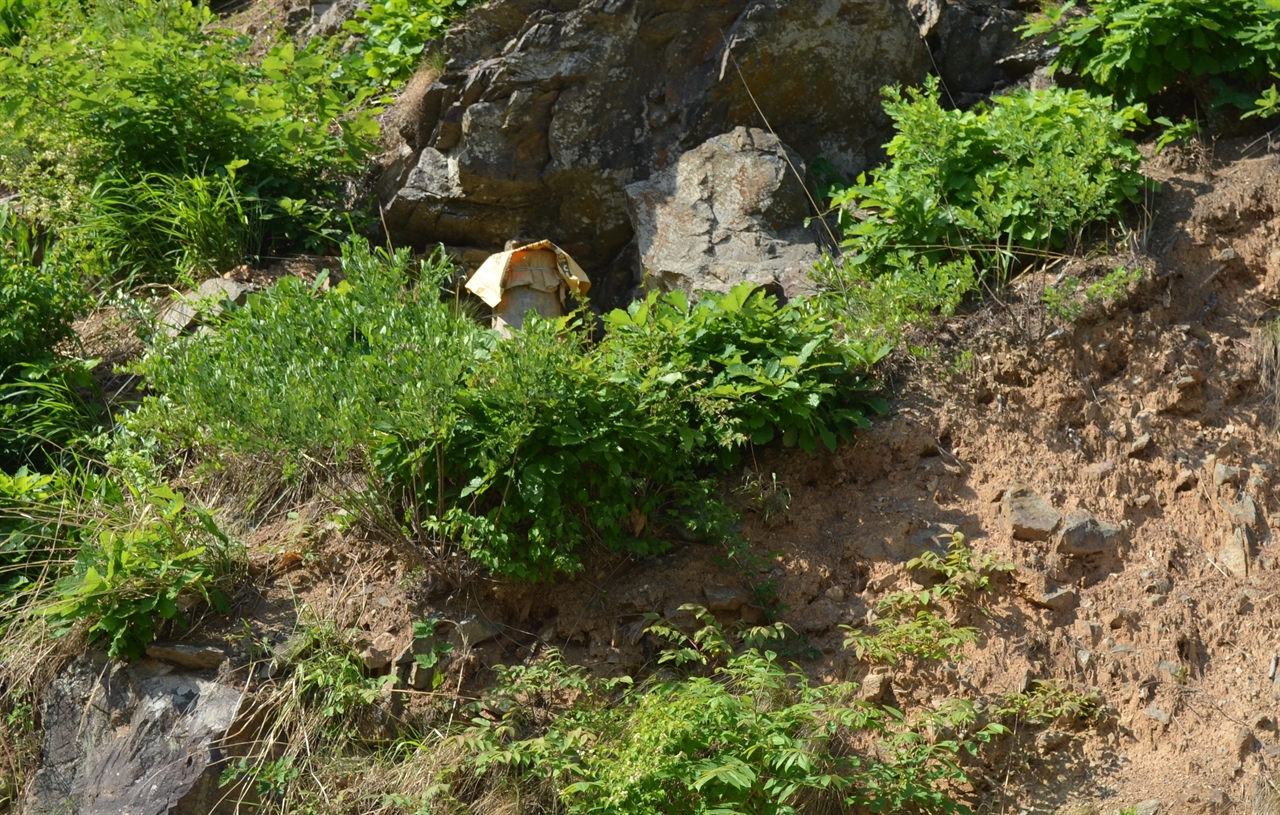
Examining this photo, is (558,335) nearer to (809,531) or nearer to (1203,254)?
(809,531)

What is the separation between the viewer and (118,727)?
429cm

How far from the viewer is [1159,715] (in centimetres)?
410

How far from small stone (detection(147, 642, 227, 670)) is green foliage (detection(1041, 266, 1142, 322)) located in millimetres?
3804

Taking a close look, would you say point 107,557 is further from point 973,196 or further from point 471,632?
point 973,196

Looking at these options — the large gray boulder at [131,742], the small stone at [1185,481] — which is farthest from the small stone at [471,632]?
the small stone at [1185,481]

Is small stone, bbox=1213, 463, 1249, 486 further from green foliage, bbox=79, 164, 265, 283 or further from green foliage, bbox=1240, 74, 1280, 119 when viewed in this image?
green foliage, bbox=79, 164, 265, 283

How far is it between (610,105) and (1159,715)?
4.38 metres

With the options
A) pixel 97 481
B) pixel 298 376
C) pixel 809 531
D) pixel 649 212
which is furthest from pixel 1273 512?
pixel 97 481

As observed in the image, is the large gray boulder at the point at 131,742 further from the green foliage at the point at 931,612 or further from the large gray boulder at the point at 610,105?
the large gray boulder at the point at 610,105

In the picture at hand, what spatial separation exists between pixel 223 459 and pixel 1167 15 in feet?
16.2

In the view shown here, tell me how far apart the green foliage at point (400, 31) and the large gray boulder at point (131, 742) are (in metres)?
4.32

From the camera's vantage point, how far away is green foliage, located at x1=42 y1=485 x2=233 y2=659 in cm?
431

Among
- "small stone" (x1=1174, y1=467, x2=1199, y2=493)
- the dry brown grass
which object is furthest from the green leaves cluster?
the dry brown grass

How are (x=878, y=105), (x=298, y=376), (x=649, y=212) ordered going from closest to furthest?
(x=298, y=376) < (x=649, y=212) < (x=878, y=105)
